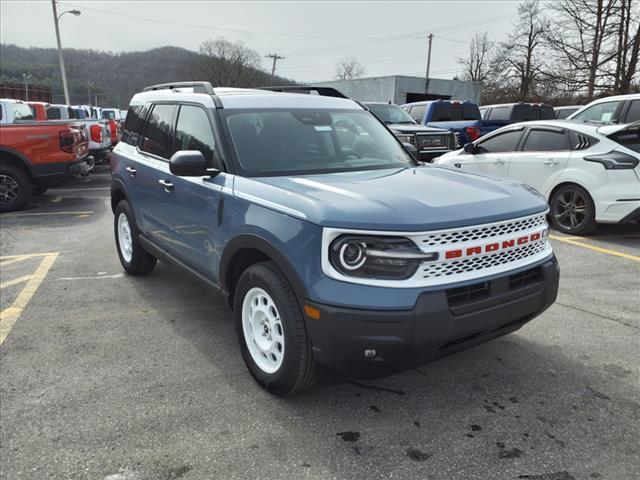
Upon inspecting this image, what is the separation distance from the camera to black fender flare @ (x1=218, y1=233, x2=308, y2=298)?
2729mm

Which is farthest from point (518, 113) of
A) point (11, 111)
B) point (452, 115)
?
point (11, 111)

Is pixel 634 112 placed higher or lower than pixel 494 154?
higher

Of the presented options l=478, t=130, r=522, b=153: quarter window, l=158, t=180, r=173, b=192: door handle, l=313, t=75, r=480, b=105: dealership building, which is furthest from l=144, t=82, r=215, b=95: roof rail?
l=313, t=75, r=480, b=105: dealership building

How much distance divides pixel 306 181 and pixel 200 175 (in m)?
0.75

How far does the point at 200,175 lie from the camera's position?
11.4 ft

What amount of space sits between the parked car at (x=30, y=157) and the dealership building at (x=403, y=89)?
69.3 ft

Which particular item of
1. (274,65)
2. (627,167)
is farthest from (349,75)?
(627,167)

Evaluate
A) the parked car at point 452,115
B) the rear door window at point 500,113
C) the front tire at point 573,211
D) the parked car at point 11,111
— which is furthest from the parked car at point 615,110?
the parked car at point 11,111

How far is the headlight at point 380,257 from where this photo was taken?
2.58 meters

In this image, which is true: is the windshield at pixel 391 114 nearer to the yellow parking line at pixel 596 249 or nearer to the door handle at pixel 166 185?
the yellow parking line at pixel 596 249

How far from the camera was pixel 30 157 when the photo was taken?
953cm

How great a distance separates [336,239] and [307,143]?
1.44 metres

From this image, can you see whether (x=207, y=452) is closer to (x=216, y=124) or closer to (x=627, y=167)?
(x=216, y=124)

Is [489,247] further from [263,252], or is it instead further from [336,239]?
[263,252]
